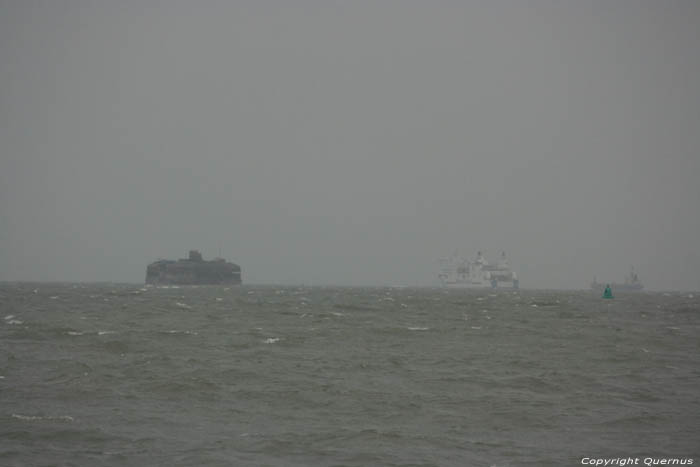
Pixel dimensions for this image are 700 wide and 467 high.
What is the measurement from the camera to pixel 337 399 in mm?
23109

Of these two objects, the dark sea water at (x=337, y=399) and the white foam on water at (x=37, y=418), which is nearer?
the dark sea water at (x=337, y=399)

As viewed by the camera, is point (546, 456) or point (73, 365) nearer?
point (546, 456)

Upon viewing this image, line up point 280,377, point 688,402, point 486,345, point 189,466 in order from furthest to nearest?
point 486,345, point 280,377, point 688,402, point 189,466

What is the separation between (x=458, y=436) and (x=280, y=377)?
9.74 metres

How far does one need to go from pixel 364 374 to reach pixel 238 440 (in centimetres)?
1062

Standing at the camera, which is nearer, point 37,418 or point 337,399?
point 37,418

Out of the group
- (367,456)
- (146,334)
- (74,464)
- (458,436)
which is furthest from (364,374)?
(146,334)

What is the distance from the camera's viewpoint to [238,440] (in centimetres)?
1794

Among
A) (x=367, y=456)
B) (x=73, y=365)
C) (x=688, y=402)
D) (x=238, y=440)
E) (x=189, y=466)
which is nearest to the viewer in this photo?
(x=189, y=466)

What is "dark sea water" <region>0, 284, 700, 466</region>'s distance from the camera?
17078 millimetres

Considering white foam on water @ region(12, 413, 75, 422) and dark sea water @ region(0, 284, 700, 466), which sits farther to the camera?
white foam on water @ region(12, 413, 75, 422)

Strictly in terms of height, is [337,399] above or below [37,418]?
above

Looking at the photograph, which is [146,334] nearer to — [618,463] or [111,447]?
[111,447]

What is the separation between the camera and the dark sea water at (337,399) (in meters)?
17.1
